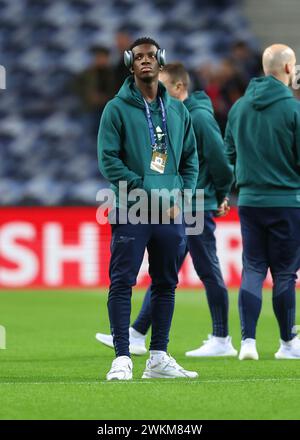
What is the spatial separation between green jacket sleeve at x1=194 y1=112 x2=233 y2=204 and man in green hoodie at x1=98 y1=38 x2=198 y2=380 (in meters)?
1.57

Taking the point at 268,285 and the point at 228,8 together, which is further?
the point at 228,8

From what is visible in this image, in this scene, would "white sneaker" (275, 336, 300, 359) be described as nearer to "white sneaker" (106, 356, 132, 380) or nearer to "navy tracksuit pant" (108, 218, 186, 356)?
"navy tracksuit pant" (108, 218, 186, 356)

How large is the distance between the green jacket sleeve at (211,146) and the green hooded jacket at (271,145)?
391 mm

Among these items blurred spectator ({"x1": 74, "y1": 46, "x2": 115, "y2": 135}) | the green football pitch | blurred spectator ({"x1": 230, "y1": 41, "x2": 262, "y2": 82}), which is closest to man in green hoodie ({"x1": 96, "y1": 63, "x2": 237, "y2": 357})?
the green football pitch

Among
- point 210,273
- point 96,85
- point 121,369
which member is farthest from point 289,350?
point 96,85

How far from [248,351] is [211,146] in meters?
1.51

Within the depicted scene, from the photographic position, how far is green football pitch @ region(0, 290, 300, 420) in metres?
6.30

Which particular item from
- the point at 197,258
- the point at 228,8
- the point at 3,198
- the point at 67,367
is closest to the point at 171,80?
the point at 197,258

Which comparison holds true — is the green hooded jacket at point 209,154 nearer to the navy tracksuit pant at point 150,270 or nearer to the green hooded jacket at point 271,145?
the green hooded jacket at point 271,145

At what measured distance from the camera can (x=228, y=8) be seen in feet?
64.6

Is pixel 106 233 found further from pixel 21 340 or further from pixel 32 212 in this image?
pixel 21 340

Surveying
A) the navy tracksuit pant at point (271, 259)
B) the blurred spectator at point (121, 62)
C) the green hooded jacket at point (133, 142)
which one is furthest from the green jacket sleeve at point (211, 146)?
the blurred spectator at point (121, 62)

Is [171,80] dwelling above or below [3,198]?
above

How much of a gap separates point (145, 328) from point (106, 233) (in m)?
6.14
